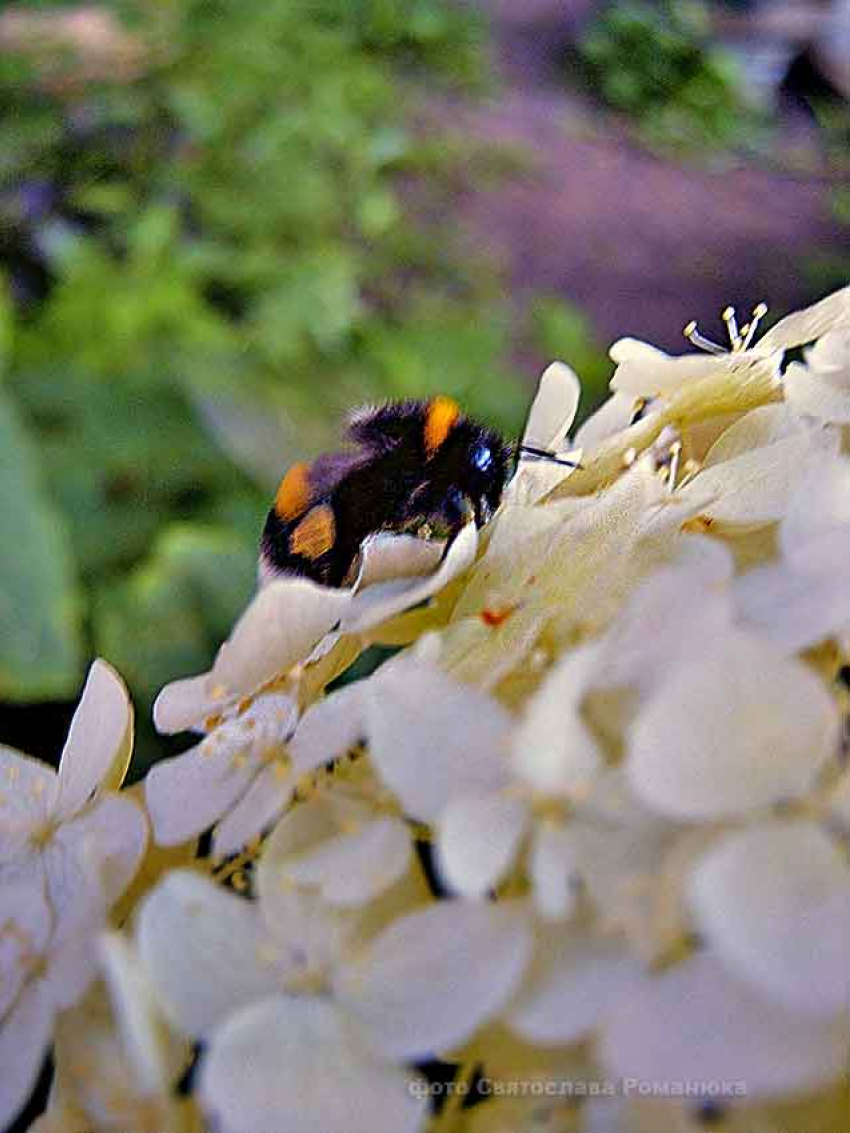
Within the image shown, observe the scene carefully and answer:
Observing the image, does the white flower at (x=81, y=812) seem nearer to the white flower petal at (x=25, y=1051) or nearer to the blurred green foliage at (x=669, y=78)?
the white flower petal at (x=25, y=1051)

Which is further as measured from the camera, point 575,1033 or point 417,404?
point 417,404

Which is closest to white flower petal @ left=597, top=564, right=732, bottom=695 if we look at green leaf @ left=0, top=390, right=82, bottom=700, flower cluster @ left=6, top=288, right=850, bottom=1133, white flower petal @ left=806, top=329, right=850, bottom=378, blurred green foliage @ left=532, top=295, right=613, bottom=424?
flower cluster @ left=6, top=288, right=850, bottom=1133

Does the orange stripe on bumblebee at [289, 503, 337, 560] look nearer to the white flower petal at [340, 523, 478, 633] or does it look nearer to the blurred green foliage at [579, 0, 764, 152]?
the white flower petal at [340, 523, 478, 633]

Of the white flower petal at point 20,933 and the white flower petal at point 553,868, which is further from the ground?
the white flower petal at point 553,868

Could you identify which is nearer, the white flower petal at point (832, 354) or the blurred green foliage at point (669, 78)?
the white flower petal at point (832, 354)

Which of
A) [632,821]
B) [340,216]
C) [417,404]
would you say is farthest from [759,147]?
[632,821]

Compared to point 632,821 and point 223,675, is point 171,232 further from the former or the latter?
point 632,821

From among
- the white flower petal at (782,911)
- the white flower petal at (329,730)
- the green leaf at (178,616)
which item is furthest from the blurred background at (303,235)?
the white flower petal at (782,911)
